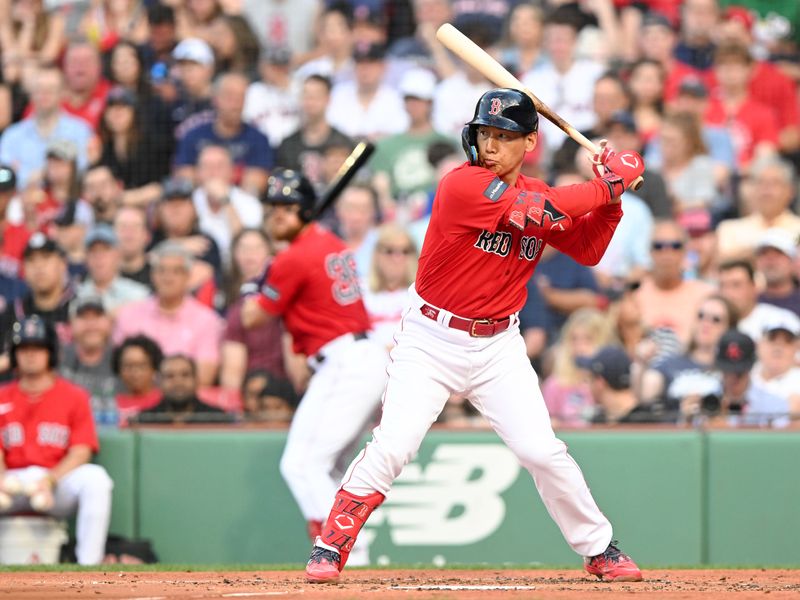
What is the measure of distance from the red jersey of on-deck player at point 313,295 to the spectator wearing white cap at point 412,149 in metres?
2.48

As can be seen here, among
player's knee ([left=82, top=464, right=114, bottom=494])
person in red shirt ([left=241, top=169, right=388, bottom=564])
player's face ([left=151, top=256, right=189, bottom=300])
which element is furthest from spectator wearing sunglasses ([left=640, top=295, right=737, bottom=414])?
player's knee ([left=82, top=464, right=114, bottom=494])

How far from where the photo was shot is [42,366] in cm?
791

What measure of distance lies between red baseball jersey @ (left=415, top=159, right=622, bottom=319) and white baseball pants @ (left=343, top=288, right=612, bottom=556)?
95mm

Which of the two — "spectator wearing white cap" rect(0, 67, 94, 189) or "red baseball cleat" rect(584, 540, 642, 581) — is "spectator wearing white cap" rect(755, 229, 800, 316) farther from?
"spectator wearing white cap" rect(0, 67, 94, 189)

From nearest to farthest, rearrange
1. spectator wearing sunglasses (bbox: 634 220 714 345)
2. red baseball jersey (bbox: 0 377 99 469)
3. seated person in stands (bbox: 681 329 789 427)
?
red baseball jersey (bbox: 0 377 99 469) → seated person in stands (bbox: 681 329 789 427) → spectator wearing sunglasses (bbox: 634 220 714 345)

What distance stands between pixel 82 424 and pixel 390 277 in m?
2.16

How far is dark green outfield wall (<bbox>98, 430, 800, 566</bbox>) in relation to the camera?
25.8 ft

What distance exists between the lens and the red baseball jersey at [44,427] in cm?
779

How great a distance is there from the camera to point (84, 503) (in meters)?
7.62

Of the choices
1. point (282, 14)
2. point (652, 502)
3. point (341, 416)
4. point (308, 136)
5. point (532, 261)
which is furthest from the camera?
point (282, 14)

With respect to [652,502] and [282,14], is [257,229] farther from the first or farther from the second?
[652,502]

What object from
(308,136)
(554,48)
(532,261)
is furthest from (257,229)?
(532,261)

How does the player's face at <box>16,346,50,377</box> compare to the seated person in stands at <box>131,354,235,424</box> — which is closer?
the player's face at <box>16,346,50,377</box>

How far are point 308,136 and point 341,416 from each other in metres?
3.40
